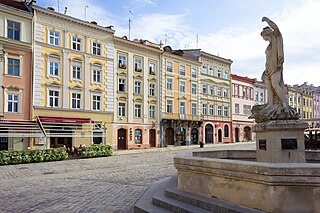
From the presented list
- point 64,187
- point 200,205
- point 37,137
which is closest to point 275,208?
point 200,205

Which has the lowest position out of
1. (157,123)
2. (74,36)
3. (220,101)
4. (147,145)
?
(147,145)

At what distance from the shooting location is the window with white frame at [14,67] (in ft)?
93.0

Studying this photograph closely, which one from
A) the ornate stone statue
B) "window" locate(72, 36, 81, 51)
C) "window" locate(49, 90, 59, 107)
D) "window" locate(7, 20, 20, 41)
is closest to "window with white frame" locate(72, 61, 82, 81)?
"window" locate(72, 36, 81, 51)

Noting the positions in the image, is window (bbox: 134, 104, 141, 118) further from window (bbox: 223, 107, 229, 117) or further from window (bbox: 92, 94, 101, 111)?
window (bbox: 223, 107, 229, 117)

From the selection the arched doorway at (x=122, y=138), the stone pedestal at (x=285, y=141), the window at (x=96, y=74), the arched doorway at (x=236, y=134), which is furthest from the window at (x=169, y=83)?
the stone pedestal at (x=285, y=141)

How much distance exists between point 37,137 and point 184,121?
2096 centimetres

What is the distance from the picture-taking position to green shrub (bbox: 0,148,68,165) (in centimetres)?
2238

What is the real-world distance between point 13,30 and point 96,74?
9167 millimetres

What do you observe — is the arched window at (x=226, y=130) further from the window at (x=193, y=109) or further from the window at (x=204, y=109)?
the window at (x=193, y=109)

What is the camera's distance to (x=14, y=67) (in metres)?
28.7

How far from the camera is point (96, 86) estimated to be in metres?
34.6

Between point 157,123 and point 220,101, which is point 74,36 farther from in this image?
point 220,101

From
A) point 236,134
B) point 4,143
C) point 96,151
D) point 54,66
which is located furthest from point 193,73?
point 4,143

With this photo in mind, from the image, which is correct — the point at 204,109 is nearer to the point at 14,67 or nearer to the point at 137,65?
the point at 137,65
